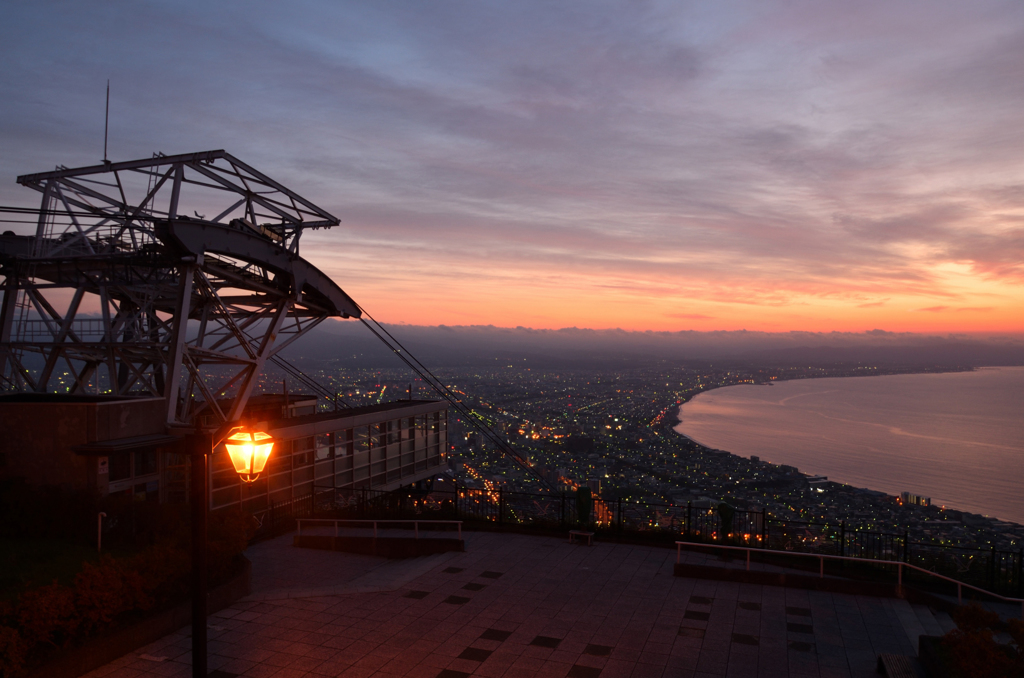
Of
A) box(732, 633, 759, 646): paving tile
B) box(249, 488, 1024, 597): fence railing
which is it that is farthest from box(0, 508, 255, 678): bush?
box(732, 633, 759, 646): paving tile

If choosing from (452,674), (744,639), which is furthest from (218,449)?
(744,639)

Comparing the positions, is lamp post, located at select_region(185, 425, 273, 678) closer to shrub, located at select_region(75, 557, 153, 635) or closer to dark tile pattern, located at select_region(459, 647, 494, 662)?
shrub, located at select_region(75, 557, 153, 635)

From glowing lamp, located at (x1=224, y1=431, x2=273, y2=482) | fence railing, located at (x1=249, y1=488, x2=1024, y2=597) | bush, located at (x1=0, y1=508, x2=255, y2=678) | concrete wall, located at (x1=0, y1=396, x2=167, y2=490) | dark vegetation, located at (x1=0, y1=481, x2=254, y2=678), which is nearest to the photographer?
glowing lamp, located at (x1=224, y1=431, x2=273, y2=482)

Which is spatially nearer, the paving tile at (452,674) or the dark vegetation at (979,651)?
the dark vegetation at (979,651)

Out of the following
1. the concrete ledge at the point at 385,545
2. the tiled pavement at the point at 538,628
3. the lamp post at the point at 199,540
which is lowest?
the concrete ledge at the point at 385,545

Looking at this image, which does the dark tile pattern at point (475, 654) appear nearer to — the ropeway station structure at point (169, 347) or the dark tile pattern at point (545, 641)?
the dark tile pattern at point (545, 641)

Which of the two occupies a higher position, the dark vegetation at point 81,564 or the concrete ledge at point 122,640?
the dark vegetation at point 81,564

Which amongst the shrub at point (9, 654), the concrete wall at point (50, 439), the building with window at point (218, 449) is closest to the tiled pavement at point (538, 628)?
the shrub at point (9, 654)
